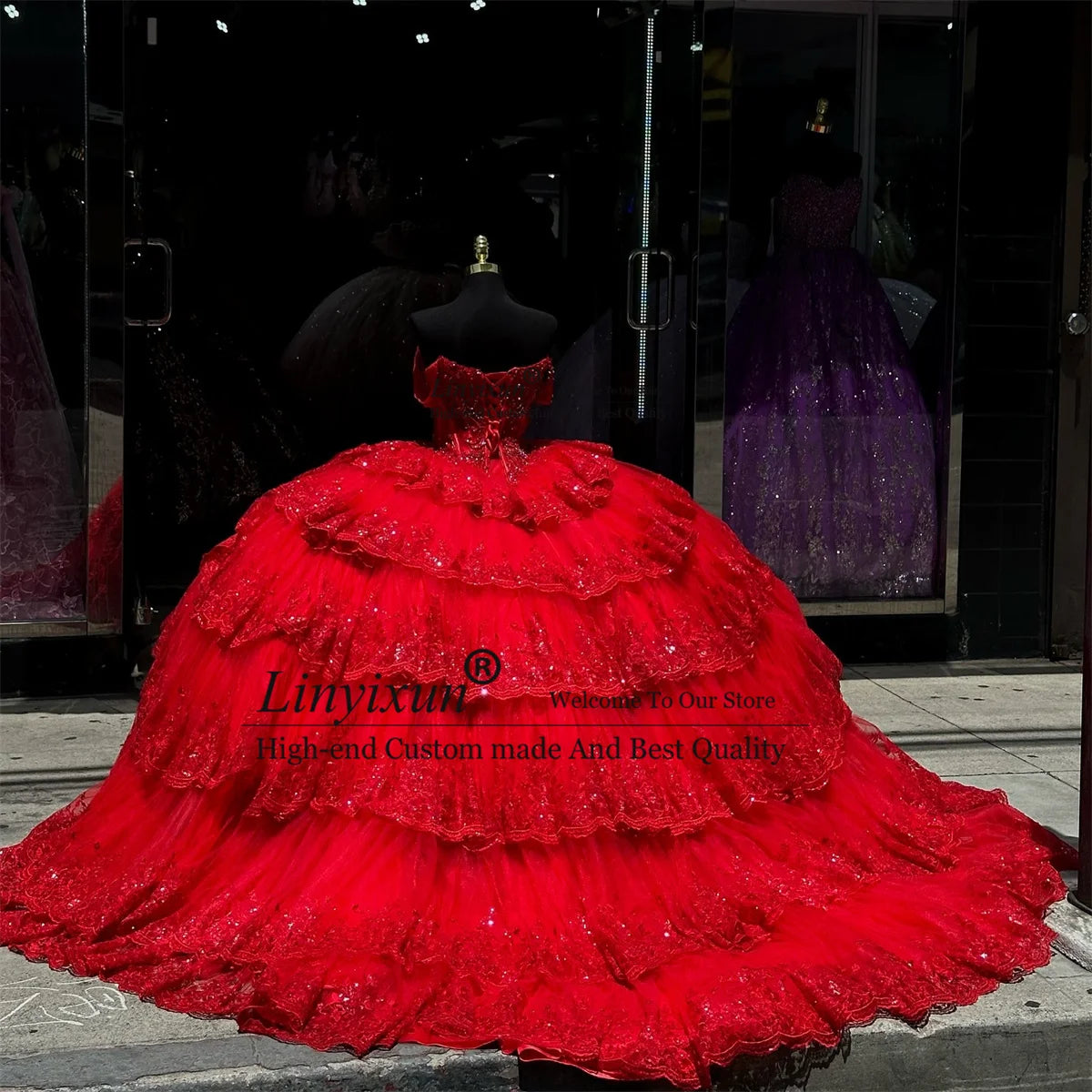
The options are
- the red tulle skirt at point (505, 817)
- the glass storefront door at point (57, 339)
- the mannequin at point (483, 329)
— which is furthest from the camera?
the glass storefront door at point (57, 339)

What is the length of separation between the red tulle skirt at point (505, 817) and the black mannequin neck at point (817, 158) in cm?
266

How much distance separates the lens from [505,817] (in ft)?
8.48

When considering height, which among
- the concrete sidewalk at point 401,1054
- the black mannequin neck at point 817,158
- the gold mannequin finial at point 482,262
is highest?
the black mannequin neck at point 817,158

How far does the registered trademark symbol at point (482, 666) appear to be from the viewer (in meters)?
2.65

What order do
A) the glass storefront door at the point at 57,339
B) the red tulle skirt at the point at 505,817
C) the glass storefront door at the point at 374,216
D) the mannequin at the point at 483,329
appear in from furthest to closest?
the glass storefront door at the point at 374,216 < the glass storefront door at the point at 57,339 < the mannequin at the point at 483,329 < the red tulle skirt at the point at 505,817

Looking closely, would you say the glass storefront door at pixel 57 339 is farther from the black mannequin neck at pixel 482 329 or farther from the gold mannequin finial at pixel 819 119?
the gold mannequin finial at pixel 819 119

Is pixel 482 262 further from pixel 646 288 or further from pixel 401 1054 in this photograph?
pixel 646 288

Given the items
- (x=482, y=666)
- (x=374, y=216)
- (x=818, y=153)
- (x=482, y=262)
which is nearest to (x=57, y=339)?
(x=374, y=216)

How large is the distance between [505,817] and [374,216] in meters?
3.39

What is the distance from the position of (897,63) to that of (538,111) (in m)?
1.47

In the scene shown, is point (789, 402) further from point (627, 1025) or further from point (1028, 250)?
point (627, 1025)

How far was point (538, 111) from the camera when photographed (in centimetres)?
538

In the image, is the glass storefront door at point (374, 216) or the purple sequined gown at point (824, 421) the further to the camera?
the purple sequined gown at point (824, 421)

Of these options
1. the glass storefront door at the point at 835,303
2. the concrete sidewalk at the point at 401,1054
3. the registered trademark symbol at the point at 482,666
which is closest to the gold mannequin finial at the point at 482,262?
the registered trademark symbol at the point at 482,666
